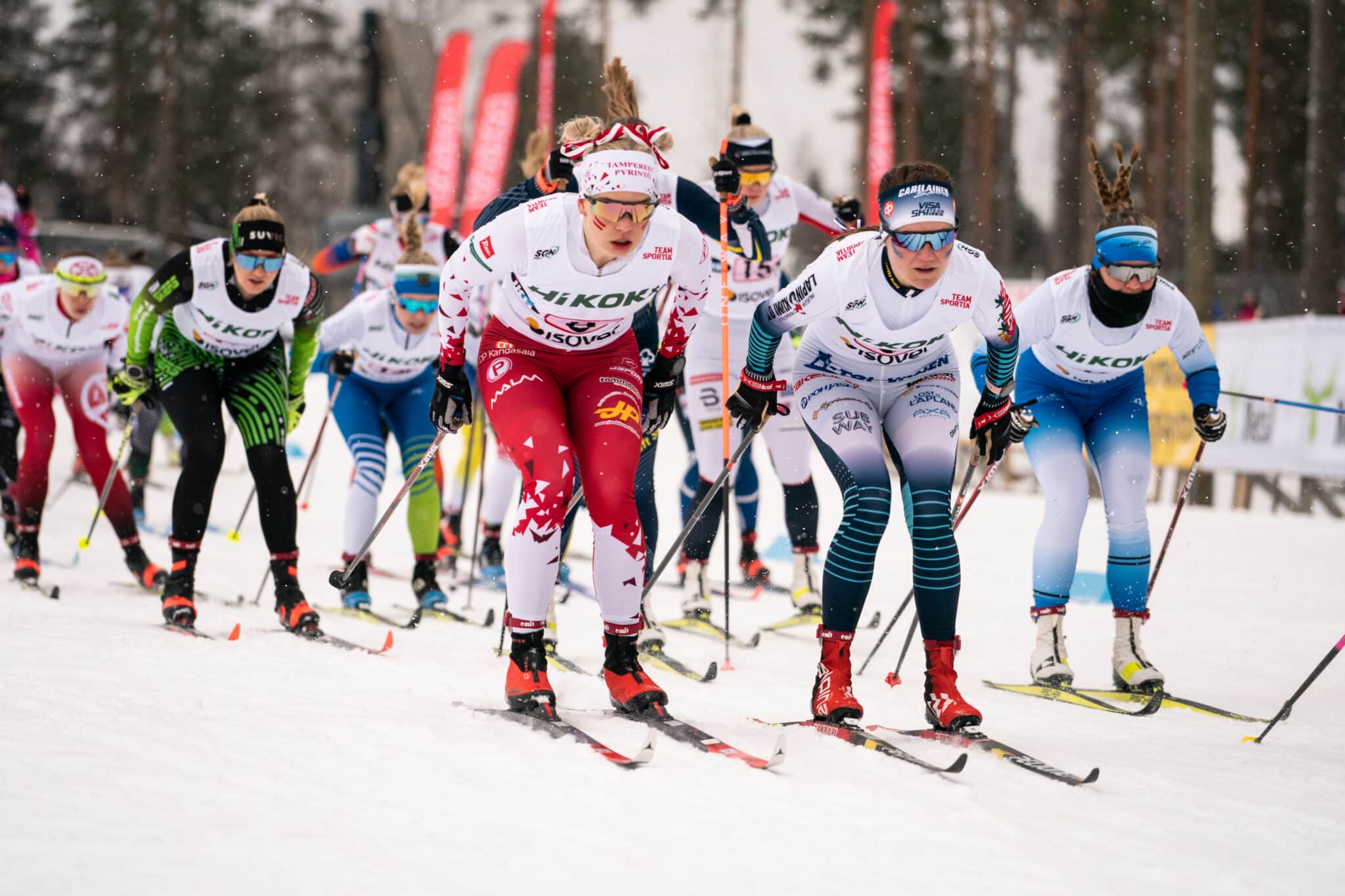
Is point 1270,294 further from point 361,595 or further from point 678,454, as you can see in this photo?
point 361,595

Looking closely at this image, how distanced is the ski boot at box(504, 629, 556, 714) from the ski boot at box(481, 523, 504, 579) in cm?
383

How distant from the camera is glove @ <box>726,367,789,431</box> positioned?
4348 millimetres

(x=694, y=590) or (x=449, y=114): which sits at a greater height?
Answer: (x=449, y=114)

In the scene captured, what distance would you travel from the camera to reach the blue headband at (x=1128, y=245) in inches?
196

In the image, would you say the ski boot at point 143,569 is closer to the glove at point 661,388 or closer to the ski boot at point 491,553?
the ski boot at point 491,553

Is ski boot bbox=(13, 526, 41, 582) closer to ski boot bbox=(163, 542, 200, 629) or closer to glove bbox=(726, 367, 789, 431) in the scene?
ski boot bbox=(163, 542, 200, 629)

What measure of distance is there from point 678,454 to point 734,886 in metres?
14.8

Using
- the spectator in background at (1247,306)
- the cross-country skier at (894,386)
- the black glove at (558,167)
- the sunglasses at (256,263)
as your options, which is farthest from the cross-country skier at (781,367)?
the spectator in background at (1247,306)

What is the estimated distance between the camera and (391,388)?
7.02 m

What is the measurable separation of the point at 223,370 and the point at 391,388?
124 cm

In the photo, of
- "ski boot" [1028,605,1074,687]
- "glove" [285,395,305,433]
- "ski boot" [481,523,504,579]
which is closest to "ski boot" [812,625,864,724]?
"ski boot" [1028,605,1074,687]

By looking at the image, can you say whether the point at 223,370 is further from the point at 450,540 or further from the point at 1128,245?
the point at 1128,245

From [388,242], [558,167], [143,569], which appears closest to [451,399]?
[558,167]

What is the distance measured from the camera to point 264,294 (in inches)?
225
